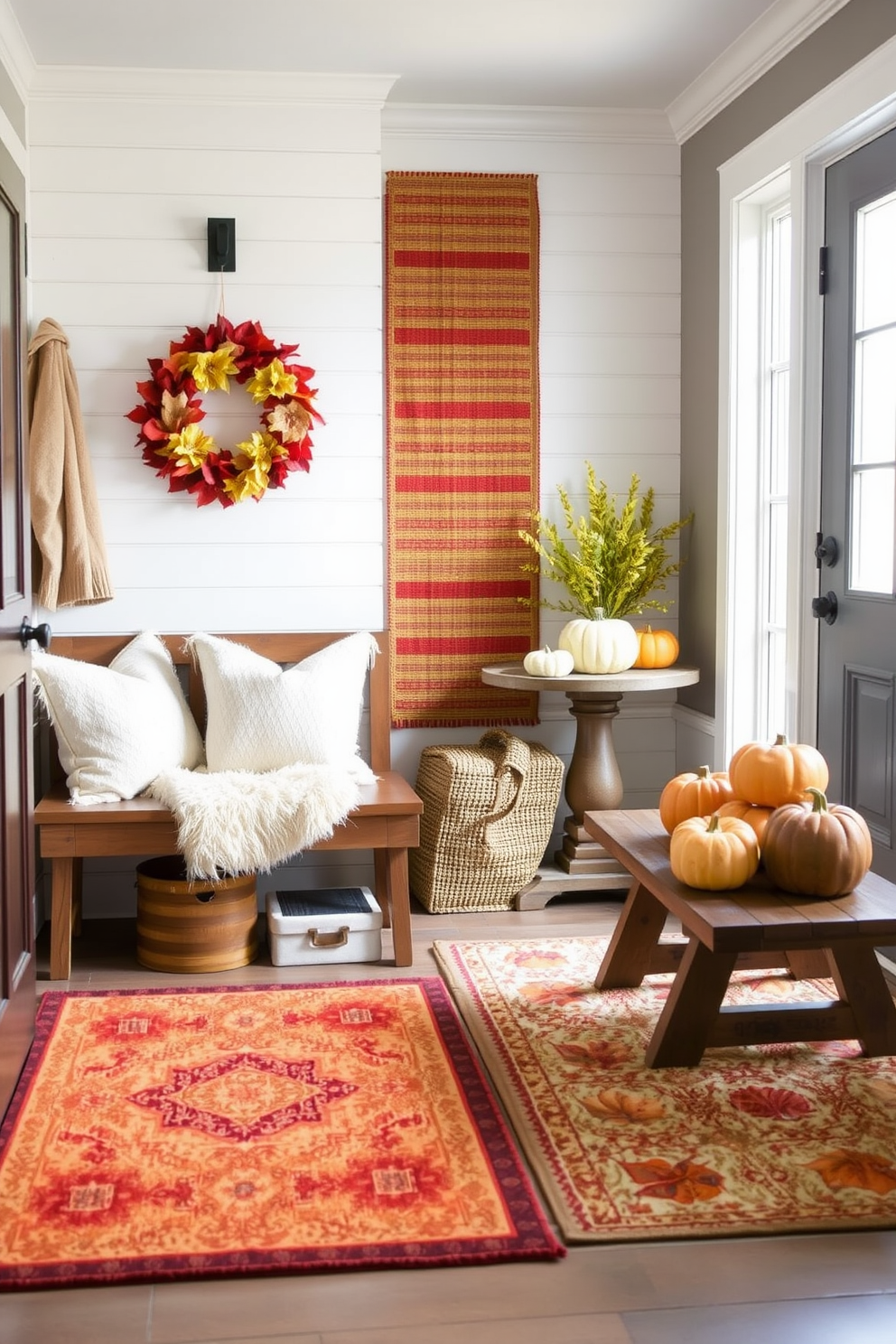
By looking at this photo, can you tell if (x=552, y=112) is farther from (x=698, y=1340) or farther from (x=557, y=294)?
(x=698, y=1340)

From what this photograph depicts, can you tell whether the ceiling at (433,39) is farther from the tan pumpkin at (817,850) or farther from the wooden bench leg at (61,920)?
the wooden bench leg at (61,920)

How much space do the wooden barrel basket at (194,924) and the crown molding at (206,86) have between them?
2412mm

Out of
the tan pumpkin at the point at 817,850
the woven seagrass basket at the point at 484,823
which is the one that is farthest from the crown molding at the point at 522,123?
the tan pumpkin at the point at 817,850

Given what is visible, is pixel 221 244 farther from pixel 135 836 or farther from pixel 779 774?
pixel 779 774

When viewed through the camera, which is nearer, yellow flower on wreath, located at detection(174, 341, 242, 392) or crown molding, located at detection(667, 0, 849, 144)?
crown molding, located at detection(667, 0, 849, 144)

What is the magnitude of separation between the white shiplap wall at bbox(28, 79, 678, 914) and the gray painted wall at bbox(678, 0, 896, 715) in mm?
284

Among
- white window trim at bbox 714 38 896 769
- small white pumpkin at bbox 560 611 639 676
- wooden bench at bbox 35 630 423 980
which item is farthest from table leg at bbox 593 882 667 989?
small white pumpkin at bbox 560 611 639 676

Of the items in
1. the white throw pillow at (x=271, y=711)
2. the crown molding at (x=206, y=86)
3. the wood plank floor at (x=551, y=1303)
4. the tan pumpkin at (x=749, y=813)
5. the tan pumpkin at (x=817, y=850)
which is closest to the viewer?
the wood plank floor at (x=551, y=1303)

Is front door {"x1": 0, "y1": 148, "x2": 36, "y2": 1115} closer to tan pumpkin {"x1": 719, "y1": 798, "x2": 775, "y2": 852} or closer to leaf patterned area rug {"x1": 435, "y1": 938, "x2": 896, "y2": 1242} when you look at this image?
leaf patterned area rug {"x1": 435, "y1": 938, "x2": 896, "y2": 1242}

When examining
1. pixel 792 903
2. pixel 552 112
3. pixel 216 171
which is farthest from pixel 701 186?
pixel 792 903

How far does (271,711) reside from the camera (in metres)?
3.91

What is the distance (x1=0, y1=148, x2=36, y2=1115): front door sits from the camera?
2.68 m

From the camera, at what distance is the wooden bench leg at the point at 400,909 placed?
3.62 meters

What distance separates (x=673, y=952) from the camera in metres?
3.32
